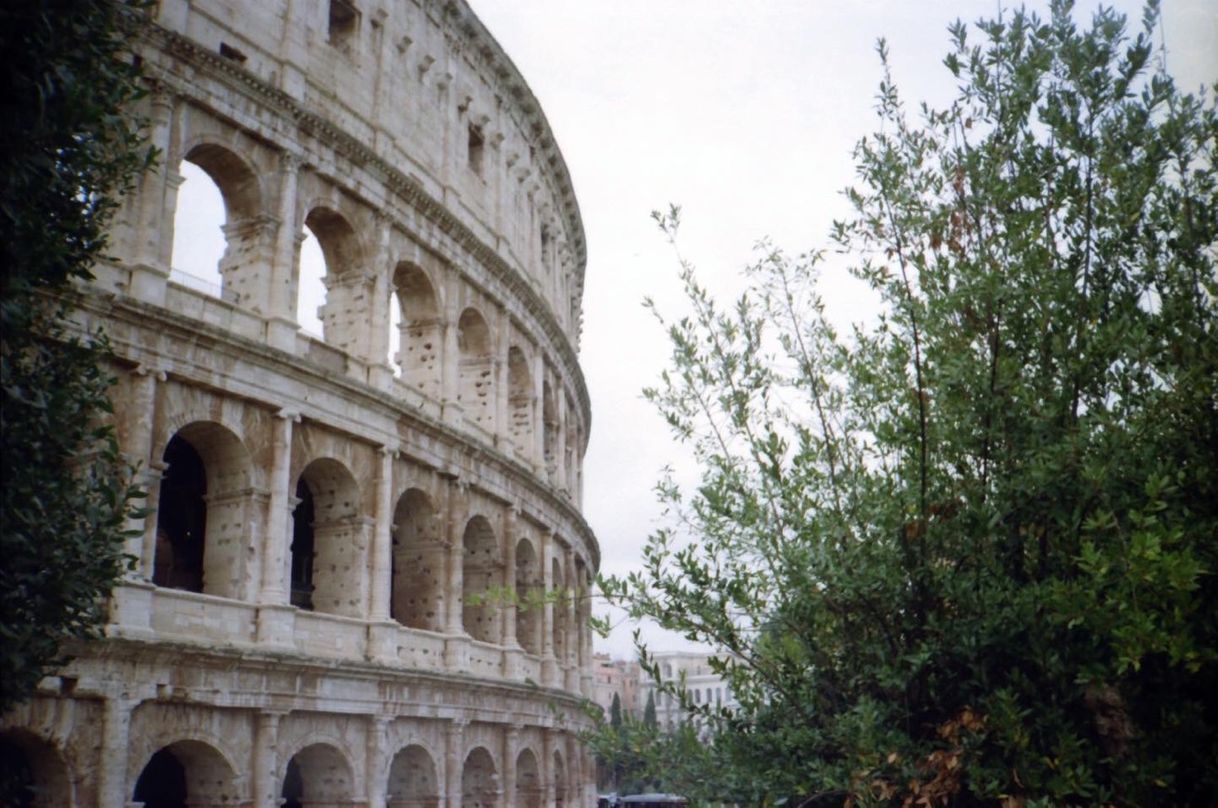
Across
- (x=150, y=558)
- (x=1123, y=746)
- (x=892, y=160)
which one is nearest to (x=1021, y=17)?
(x=892, y=160)

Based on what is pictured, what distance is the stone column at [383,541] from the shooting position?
17.8m

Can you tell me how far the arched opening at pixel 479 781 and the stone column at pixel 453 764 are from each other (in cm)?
161

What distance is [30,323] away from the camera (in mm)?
7434

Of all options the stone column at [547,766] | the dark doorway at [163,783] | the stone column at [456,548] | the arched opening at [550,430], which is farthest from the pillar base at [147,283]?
the arched opening at [550,430]

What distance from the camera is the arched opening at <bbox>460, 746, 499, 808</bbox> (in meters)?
21.2

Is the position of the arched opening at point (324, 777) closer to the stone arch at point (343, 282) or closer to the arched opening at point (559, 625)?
the stone arch at point (343, 282)

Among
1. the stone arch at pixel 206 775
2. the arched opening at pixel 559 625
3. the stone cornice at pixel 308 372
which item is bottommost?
the stone arch at pixel 206 775

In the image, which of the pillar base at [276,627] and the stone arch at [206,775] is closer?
the stone arch at [206,775]

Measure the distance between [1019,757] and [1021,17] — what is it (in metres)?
4.52

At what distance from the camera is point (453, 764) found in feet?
63.2

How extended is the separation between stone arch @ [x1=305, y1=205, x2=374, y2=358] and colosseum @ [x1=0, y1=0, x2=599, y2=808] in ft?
0.14

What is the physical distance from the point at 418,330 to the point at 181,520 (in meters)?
5.55

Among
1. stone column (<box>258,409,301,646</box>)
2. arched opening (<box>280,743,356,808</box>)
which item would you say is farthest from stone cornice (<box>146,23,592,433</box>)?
arched opening (<box>280,743,356,808</box>)

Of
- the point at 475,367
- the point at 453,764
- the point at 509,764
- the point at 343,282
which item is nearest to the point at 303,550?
the point at 453,764
